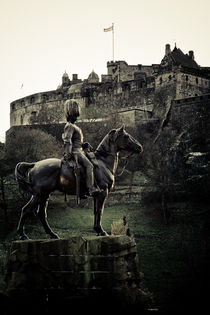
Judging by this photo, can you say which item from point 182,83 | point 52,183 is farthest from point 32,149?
point 52,183

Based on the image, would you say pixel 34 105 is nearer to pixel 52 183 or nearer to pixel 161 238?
pixel 161 238

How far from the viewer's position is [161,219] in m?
34.4

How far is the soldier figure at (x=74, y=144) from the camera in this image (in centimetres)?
1197

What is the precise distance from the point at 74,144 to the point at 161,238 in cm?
1907

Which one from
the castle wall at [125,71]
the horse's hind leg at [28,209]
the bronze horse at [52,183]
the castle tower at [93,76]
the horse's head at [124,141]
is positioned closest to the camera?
the horse's hind leg at [28,209]

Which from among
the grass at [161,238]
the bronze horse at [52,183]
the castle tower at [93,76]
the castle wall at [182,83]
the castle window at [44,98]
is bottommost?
the grass at [161,238]

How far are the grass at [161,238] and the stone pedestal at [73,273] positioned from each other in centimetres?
465

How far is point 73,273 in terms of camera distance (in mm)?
11336

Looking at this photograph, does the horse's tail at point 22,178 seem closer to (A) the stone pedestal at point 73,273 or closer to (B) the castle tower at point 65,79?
(A) the stone pedestal at point 73,273

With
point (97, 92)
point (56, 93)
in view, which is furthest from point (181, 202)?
point (56, 93)

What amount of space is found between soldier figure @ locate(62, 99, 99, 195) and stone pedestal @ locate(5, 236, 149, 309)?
1521mm

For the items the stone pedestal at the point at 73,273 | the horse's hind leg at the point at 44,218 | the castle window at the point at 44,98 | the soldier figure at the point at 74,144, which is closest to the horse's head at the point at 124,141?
the soldier figure at the point at 74,144

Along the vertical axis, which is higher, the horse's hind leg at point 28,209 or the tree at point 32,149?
the tree at point 32,149

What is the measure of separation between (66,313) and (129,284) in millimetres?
1702
